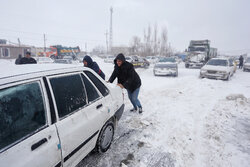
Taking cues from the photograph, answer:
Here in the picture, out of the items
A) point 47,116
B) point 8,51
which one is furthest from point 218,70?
point 8,51

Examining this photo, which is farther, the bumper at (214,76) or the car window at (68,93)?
the bumper at (214,76)

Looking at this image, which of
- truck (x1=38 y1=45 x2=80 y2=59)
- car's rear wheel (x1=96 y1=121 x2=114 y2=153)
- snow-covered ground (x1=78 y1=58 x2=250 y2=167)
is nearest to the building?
truck (x1=38 y1=45 x2=80 y2=59)

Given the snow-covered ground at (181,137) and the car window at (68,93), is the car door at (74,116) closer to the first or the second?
the car window at (68,93)

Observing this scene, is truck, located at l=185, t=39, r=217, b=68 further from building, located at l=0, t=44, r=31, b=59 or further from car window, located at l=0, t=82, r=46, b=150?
building, located at l=0, t=44, r=31, b=59

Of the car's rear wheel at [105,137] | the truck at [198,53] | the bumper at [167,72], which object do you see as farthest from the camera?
the truck at [198,53]

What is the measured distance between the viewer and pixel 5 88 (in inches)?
46.3

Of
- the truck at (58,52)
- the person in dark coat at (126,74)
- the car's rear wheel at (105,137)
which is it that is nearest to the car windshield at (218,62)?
the person in dark coat at (126,74)

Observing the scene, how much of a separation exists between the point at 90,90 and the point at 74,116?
54 centimetres

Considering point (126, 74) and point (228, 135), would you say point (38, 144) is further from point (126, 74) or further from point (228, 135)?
point (228, 135)

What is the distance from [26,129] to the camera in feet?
4.12

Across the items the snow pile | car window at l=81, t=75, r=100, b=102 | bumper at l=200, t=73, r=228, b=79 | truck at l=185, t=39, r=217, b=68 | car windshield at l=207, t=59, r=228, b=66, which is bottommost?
the snow pile

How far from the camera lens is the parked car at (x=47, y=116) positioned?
1.15 meters

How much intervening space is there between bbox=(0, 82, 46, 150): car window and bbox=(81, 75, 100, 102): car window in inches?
28.4

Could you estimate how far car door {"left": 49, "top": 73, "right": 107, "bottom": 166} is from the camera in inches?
60.9
